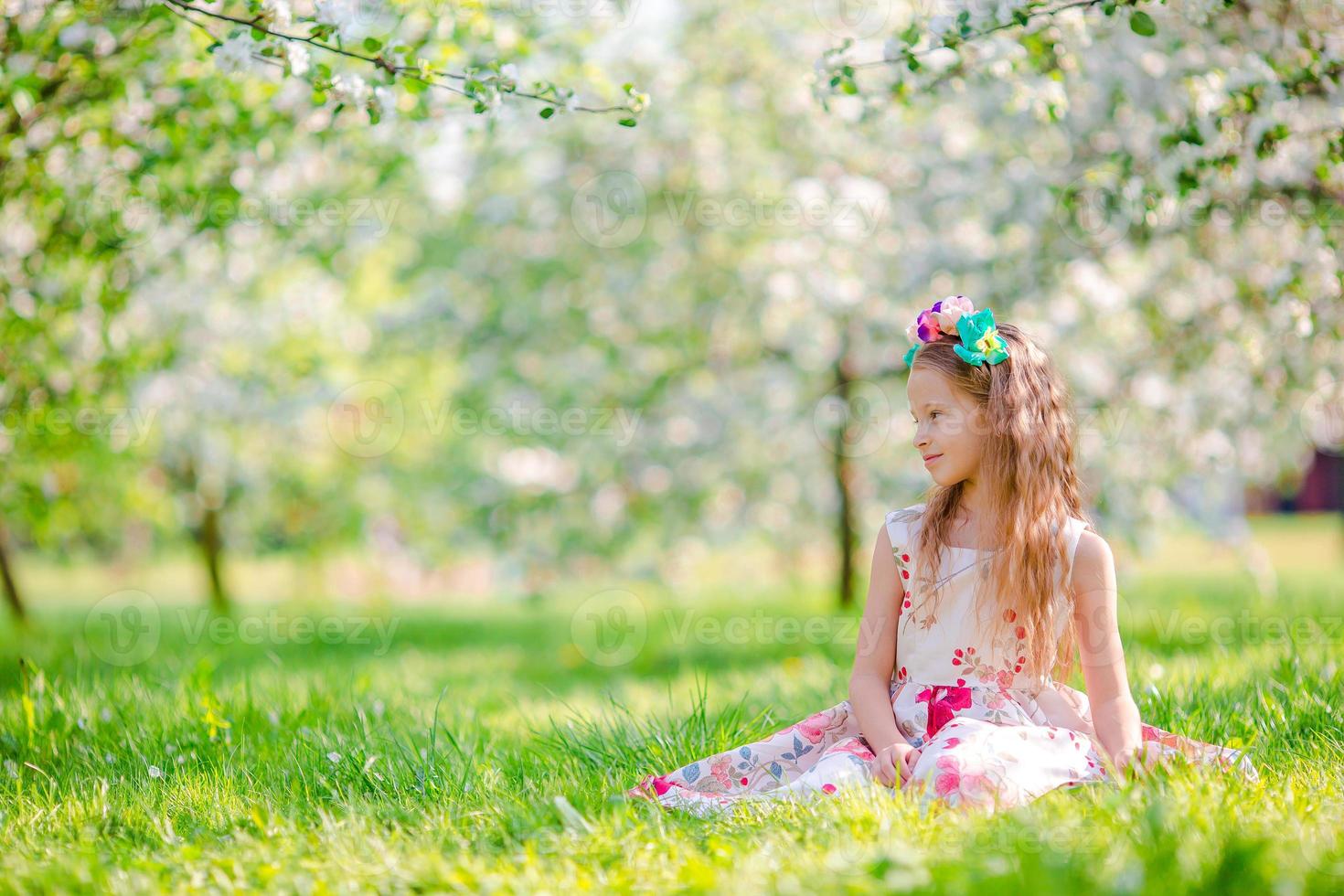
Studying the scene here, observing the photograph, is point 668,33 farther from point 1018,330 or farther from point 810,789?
point 810,789

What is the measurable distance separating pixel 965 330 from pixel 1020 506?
0.47 m

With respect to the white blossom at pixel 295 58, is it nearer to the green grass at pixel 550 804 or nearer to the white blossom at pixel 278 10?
the white blossom at pixel 278 10

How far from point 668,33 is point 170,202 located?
170 inches

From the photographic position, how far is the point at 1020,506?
2658 mm

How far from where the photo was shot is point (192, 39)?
163 inches

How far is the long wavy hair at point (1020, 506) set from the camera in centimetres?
264

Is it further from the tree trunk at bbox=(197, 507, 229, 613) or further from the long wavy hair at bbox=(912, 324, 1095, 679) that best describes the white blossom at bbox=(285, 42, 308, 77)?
the tree trunk at bbox=(197, 507, 229, 613)

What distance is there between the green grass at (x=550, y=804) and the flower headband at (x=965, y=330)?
3.49ft

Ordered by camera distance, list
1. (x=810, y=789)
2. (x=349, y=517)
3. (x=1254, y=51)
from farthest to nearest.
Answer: (x=349, y=517)
(x=1254, y=51)
(x=810, y=789)

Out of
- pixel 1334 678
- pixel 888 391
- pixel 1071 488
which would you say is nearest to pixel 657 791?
pixel 1071 488

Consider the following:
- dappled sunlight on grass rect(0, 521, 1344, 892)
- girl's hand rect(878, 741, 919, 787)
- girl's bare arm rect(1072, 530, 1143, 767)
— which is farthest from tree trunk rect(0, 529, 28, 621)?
girl's bare arm rect(1072, 530, 1143, 767)

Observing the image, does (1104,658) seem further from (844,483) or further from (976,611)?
(844,483)

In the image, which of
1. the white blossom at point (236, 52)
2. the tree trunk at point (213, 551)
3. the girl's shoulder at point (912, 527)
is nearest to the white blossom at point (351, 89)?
the white blossom at point (236, 52)

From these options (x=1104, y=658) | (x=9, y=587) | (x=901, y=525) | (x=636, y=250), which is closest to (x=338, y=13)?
(x=901, y=525)
